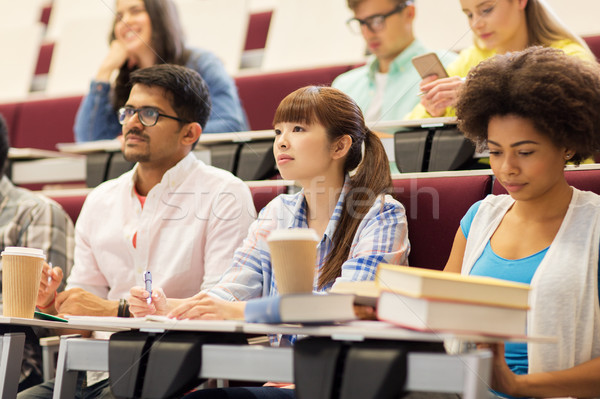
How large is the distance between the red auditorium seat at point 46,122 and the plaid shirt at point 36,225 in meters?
0.77

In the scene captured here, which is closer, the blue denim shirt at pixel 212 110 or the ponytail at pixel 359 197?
the ponytail at pixel 359 197

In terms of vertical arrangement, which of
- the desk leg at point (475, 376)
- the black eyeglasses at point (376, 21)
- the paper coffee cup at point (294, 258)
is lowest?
the desk leg at point (475, 376)

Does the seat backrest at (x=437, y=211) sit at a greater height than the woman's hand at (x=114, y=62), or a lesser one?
lesser

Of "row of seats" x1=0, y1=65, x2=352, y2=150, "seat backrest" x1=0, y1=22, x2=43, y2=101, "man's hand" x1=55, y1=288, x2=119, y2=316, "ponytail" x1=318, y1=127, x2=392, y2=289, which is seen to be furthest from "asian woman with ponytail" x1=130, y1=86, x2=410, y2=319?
"seat backrest" x1=0, y1=22, x2=43, y2=101

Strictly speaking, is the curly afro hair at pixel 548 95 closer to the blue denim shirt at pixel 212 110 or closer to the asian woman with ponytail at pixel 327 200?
the asian woman with ponytail at pixel 327 200

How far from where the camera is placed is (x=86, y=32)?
2.40 meters

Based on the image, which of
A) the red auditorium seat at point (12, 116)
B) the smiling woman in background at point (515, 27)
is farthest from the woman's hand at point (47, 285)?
the red auditorium seat at point (12, 116)

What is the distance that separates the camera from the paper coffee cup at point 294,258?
74 cm

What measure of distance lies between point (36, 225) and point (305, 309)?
91 cm

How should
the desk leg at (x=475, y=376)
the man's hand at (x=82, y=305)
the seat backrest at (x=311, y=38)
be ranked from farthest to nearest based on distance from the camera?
the seat backrest at (x=311, y=38), the man's hand at (x=82, y=305), the desk leg at (x=475, y=376)

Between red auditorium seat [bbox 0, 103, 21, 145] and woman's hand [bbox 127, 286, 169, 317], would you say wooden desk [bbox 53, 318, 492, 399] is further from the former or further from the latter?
red auditorium seat [bbox 0, 103, 21, 145]

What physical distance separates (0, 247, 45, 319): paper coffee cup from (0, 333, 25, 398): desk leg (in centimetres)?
6

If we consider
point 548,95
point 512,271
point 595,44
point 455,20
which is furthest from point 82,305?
point 595,44

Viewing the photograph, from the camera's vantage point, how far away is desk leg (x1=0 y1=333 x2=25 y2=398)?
2.71 feet
